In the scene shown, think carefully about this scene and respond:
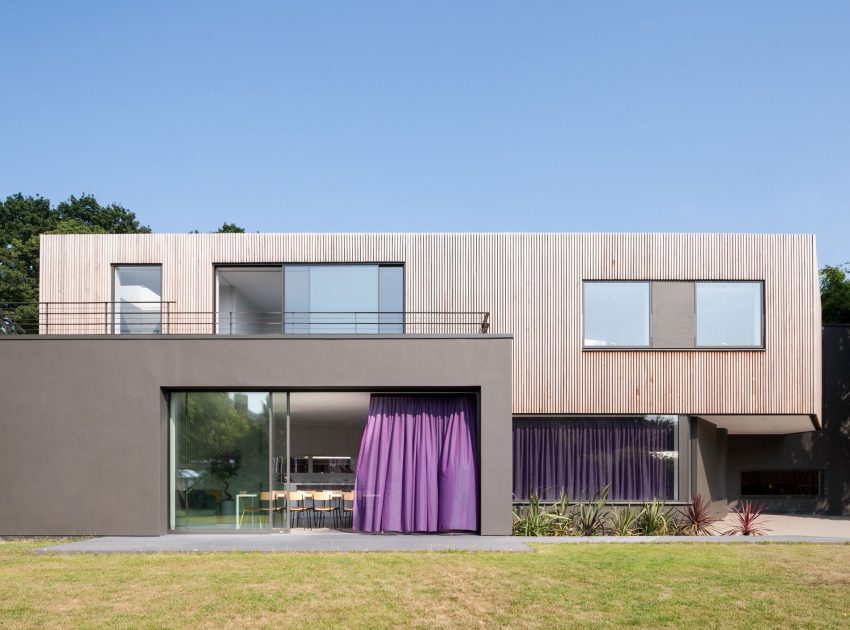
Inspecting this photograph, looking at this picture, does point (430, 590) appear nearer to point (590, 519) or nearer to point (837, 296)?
point (590, 519)

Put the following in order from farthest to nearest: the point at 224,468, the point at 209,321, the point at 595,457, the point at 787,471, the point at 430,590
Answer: the point at 787,471
the point at 209,321
the point at 595,457
the point at 224,468
the point at 430,590

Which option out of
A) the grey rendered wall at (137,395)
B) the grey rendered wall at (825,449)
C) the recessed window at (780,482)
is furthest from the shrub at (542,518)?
the recessed window at (780,482)

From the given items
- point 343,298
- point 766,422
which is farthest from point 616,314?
point 343,298

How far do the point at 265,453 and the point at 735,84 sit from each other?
11640 millimetres

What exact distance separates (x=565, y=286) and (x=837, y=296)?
62.4ft

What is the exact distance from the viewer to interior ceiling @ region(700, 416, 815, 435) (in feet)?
55.7

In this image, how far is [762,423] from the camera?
60.1 feet

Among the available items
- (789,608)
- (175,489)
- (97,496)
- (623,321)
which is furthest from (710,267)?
(97,496)

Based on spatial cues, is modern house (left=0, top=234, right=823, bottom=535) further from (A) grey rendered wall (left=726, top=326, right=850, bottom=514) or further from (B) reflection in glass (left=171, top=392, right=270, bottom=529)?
(A) grey rendered wall (left=726, top=326, right=850, bottom=514)

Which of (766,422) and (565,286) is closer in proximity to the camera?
(565,286)

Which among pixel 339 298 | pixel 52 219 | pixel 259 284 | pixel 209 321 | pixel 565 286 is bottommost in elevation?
pixel 209 321

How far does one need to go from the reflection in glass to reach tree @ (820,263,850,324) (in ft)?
78.2

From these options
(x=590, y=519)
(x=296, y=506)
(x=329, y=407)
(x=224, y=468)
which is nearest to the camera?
(x=224, y=468)

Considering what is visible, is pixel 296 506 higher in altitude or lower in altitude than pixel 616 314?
lower
